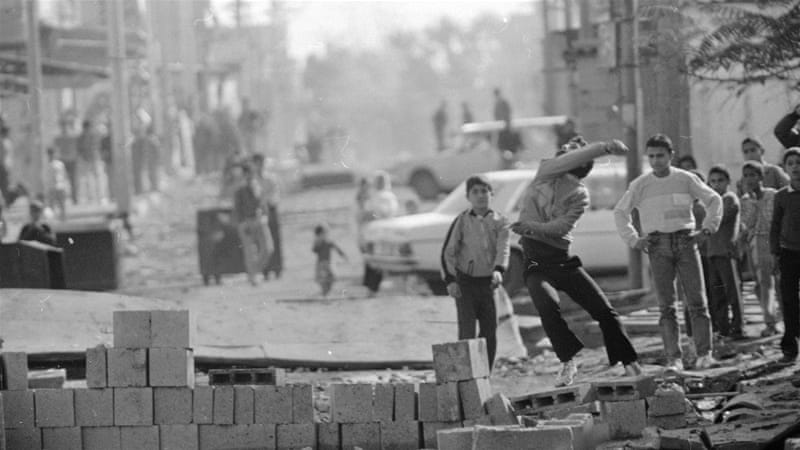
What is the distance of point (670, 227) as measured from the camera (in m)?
13.5

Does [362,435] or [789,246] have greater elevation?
[789,246]

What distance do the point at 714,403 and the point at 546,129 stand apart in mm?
24368

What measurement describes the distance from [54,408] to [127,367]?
52cm

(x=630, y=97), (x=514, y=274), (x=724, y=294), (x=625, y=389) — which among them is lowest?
(x=514, y=274)

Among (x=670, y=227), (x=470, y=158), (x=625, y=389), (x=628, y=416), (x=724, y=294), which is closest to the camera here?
(x=628, y=416)

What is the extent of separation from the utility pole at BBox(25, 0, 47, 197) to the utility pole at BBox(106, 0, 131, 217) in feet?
7.60

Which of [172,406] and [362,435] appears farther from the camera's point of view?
[172,406]

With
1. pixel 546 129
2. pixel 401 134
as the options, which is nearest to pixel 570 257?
pixel 546 129

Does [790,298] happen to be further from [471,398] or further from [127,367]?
[127,367]

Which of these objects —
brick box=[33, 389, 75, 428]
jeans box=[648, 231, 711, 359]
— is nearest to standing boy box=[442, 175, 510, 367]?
jeans box=[648, 231, 711, 359]

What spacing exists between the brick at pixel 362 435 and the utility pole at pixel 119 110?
21817 mm

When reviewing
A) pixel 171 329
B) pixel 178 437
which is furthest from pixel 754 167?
pixel 178 437

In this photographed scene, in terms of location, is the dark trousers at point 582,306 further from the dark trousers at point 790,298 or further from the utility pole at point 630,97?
the utility pole at point 630,97

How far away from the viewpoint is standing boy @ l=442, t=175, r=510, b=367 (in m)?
14.0
